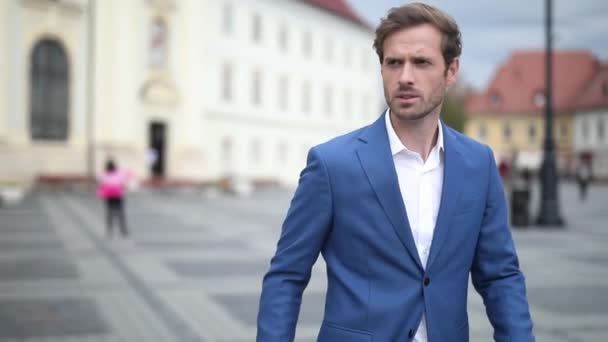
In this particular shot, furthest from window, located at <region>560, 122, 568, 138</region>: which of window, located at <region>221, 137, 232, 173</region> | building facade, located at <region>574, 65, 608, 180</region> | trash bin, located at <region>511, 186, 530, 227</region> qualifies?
trash bin, located at <region>511, 186, 530, 227</region>

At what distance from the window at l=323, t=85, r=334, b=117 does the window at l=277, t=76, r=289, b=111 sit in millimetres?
5009

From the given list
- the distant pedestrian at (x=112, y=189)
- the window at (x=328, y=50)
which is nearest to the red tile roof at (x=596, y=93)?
the window at (x=328, y=50)

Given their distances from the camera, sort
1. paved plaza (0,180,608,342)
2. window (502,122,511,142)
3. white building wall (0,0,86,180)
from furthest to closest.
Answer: window (502,122,511,142), white building wall (0,0,86,180), paved plaza (0,180,608,342)

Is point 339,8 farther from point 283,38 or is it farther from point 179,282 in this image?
point 179,282

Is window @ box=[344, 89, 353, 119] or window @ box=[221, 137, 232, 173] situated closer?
window @ box=[221, 137, 232, 173]

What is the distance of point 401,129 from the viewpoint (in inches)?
92.9

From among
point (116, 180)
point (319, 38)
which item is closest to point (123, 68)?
point (319, 38)

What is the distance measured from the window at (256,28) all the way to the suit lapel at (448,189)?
45.5 meters

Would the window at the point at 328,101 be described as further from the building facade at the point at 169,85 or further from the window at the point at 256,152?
the window at the point at 256,152

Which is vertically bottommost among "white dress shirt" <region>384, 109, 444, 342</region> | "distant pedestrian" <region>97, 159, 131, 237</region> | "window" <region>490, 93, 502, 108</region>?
"distant pedestrian" <region>97, 159, 131, 237</region>

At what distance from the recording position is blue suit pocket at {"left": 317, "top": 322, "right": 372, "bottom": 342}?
2238 mm

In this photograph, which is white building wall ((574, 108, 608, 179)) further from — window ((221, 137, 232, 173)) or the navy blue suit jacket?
the navy blue suit jacket

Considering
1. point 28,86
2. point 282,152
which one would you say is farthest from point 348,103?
point 28,86

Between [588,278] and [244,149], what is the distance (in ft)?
122
